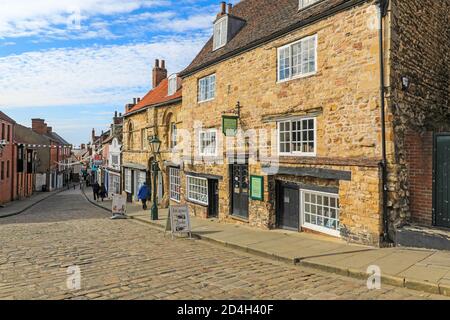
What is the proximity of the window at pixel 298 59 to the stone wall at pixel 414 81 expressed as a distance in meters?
2.37

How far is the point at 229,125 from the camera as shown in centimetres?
1303

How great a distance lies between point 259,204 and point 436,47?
7.65m

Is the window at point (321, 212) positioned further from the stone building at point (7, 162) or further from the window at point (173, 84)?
the stone building at point (7, 162)

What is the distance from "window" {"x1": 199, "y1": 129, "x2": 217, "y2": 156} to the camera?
49.3ft

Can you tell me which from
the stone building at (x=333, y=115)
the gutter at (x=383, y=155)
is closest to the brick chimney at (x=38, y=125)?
the stone building at (x=333, y=115)

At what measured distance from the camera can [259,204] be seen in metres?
12.1

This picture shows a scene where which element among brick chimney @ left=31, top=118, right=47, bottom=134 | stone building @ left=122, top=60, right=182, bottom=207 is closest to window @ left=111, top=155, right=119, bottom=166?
stone building @ left=122, top=60, right=182, bottom=207

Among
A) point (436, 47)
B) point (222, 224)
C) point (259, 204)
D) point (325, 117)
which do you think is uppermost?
point (436, 47)

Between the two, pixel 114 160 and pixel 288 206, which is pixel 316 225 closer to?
pixel 288 206

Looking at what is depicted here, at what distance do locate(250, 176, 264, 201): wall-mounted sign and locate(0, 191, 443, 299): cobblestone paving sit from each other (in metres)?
2.82

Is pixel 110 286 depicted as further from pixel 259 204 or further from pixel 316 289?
pixel 259 204

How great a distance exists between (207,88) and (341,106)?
784 centimetres
